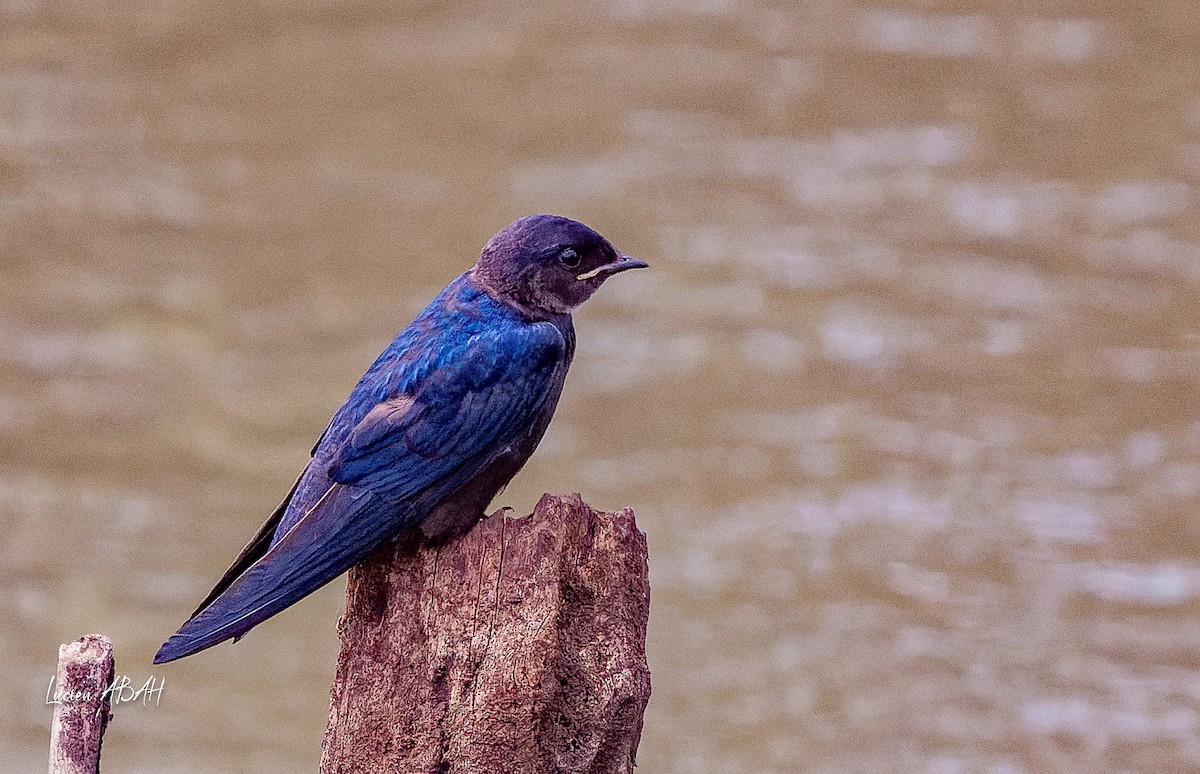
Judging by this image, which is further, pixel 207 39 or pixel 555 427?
pixel 207 39

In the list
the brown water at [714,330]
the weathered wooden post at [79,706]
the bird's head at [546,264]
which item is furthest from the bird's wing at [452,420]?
the brown water at [714,330]

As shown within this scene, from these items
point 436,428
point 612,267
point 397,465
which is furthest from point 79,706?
point 612,267

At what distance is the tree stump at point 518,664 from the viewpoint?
424 cm

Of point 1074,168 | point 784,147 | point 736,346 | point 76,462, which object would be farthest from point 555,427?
point 1074,168

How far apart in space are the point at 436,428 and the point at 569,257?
2.20ft

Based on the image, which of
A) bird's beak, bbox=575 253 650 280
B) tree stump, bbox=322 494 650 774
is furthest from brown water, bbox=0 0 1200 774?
tree stump, bbox=322 494 650 774

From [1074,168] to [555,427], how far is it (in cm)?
471

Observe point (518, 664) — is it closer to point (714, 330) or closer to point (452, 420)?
point (452, 420)

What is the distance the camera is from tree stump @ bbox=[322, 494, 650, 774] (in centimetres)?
424

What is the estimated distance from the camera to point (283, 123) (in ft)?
49.4

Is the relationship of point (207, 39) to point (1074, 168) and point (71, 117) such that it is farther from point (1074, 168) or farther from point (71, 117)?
point (1074, 168)

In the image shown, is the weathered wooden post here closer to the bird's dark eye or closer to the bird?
the bird

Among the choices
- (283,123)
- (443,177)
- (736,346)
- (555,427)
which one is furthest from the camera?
(283,123)

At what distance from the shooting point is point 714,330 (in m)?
12.8
